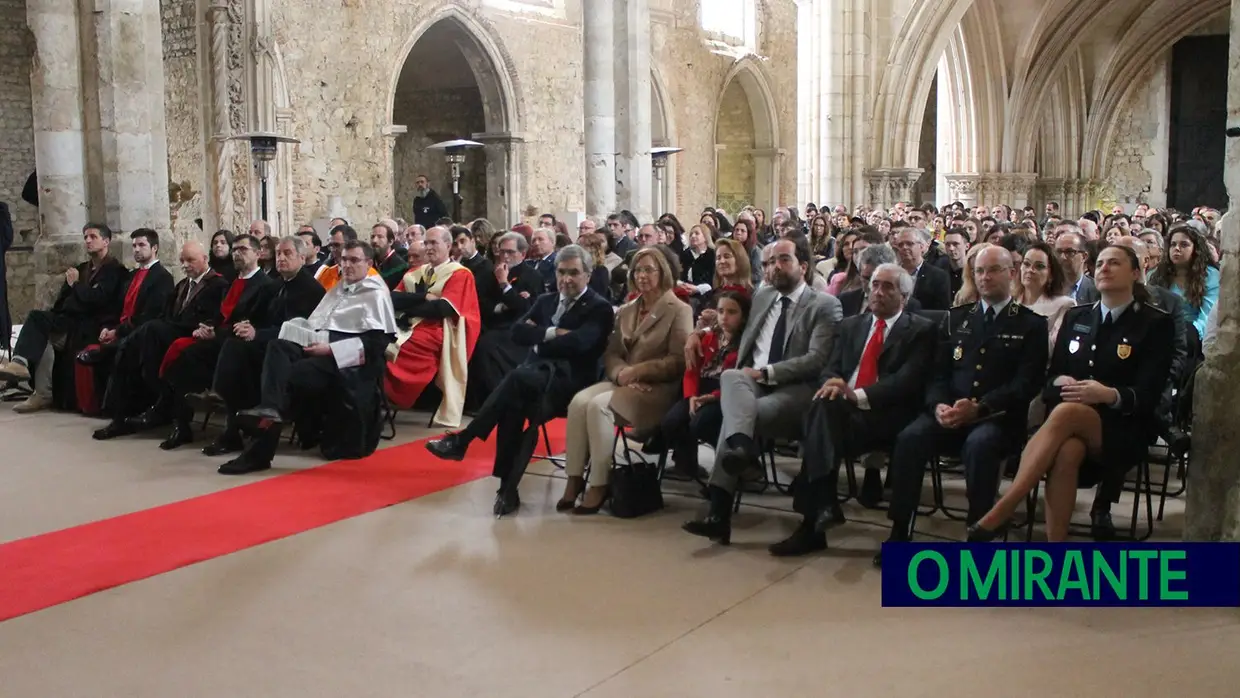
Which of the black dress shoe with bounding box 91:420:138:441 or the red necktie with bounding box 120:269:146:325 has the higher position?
the red necktie with bounding box 120:269:146:325

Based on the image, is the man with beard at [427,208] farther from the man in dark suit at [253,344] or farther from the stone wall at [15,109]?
the man in dark suit at [253,344]

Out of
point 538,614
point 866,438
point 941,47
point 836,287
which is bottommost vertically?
point 538,614

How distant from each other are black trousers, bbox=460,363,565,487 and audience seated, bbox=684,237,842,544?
78cm

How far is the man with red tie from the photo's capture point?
7859mm

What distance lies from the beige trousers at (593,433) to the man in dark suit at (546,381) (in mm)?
178

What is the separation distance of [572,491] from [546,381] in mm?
536

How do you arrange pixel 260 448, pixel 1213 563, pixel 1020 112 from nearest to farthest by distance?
pixel 1213 563, pixel 260 448, pixel 1020 112

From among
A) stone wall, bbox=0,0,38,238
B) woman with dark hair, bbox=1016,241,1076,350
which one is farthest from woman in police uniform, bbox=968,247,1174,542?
stone wall, bbox=0,0,38,238

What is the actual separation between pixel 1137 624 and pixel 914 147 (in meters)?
15.2

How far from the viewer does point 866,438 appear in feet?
16.3

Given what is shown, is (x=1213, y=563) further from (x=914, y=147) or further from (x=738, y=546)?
(x=914, y=147)

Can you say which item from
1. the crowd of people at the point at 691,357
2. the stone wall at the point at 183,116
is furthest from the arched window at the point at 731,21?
the crowd of people at the point at 691,357

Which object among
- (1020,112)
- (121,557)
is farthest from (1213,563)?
(1020,112)

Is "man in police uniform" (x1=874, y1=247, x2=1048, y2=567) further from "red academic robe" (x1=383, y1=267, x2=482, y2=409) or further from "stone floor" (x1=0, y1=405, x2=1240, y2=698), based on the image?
"red academic robe" (x1=383, y1=267, x2=482, y2=409)
